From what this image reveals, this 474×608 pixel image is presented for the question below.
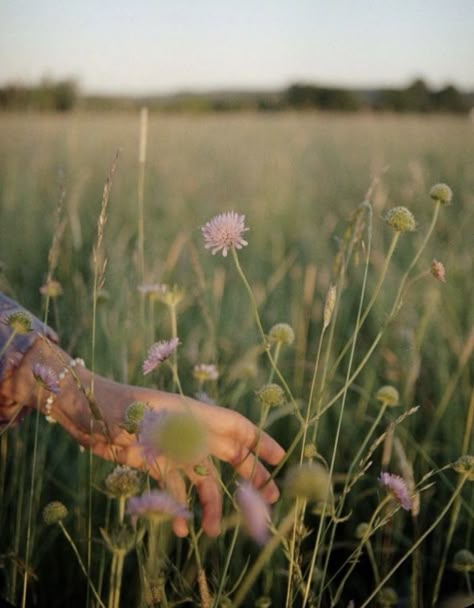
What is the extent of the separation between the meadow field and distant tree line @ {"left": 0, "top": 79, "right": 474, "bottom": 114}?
14cm

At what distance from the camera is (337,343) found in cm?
159

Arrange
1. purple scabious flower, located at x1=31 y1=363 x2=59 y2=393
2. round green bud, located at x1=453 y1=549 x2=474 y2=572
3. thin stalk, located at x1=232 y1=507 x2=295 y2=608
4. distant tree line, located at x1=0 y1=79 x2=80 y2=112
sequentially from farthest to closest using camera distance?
distant tree line, located at x1=0 y1=79 x2=80 y2=112
round green bud, located at x1=453 y1=549 x2=474 y2=572
purple scabious flower, located at x1=31 y1=363 x2=59 y2=393
thin stalk, located at x1=232 y1=507 x2=295 y2=608

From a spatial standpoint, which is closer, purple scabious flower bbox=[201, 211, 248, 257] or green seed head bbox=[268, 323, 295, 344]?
purple scabious flower bbox=[201, 211, 248, 257]

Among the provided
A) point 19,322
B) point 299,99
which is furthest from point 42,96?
point 19,322

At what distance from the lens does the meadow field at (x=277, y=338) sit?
701 mm

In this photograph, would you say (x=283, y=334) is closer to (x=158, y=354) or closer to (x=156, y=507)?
(x=158, y=354)

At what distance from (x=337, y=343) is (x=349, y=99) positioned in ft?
3.79

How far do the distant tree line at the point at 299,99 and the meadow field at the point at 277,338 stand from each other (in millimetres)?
138

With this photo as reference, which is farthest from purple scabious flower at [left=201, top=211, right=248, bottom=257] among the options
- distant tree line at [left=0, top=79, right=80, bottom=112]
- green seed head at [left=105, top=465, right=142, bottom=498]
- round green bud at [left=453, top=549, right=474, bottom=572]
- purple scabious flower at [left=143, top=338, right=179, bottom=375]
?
distant tree line at [left=0, top=79, right=80, bottom=112]

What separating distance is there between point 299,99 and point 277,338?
1.23m

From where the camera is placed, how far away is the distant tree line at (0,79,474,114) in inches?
58.1

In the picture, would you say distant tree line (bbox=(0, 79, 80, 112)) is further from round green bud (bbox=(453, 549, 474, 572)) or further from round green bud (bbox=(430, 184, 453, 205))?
round green bud (bbox=(453, 549, 474, 572))

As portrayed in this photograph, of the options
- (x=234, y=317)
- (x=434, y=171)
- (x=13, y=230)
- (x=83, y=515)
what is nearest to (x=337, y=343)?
(x=234, y=317)

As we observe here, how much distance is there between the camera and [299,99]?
1.80m
